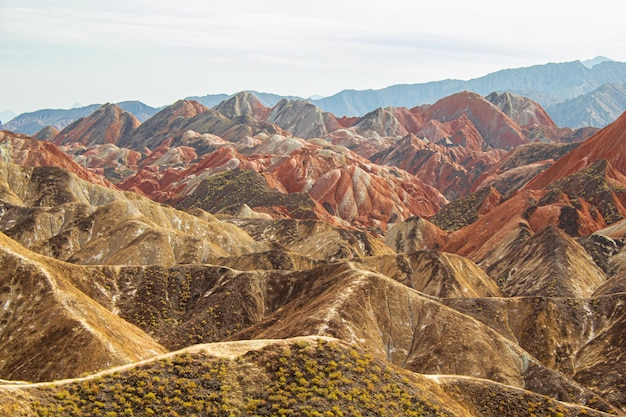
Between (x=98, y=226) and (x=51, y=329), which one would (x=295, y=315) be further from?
(x=98, y=226)

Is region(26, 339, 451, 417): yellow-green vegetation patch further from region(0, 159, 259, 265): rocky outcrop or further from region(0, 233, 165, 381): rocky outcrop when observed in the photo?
region(0, 159, 259, 265): rocky outcrop

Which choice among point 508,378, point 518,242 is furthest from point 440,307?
point 518,242

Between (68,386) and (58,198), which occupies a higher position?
(68,386)

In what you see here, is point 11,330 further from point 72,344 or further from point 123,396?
point 123,396

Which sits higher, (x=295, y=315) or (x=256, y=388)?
(x=256, y=388)

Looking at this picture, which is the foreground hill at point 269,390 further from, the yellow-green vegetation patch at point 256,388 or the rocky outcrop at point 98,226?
the rocky outcrop at point 98,226

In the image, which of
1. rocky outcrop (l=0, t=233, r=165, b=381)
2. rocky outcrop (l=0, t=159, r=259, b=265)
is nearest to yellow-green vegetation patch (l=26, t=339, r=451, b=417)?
rocky outcrop (l=0, t=233, r=165, b=381)

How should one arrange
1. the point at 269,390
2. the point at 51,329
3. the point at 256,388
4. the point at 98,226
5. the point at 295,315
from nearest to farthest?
the point at 269,390
the point at 256,388
the point at 51,329
the point at 295,315
the point at 98,226

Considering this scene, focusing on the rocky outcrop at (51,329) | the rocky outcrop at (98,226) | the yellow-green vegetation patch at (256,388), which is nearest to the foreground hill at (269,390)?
the yellow-green vegetation patch at (256,388)

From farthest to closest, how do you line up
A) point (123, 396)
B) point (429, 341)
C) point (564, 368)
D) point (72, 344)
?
1. point (564, 368)
2. point (429, 341)
3. point (72, 344)
4. point (123, 396)

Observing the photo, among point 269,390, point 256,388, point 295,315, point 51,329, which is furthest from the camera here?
point 295,315

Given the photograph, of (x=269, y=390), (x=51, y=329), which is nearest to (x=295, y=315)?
(x=51, y=329)
